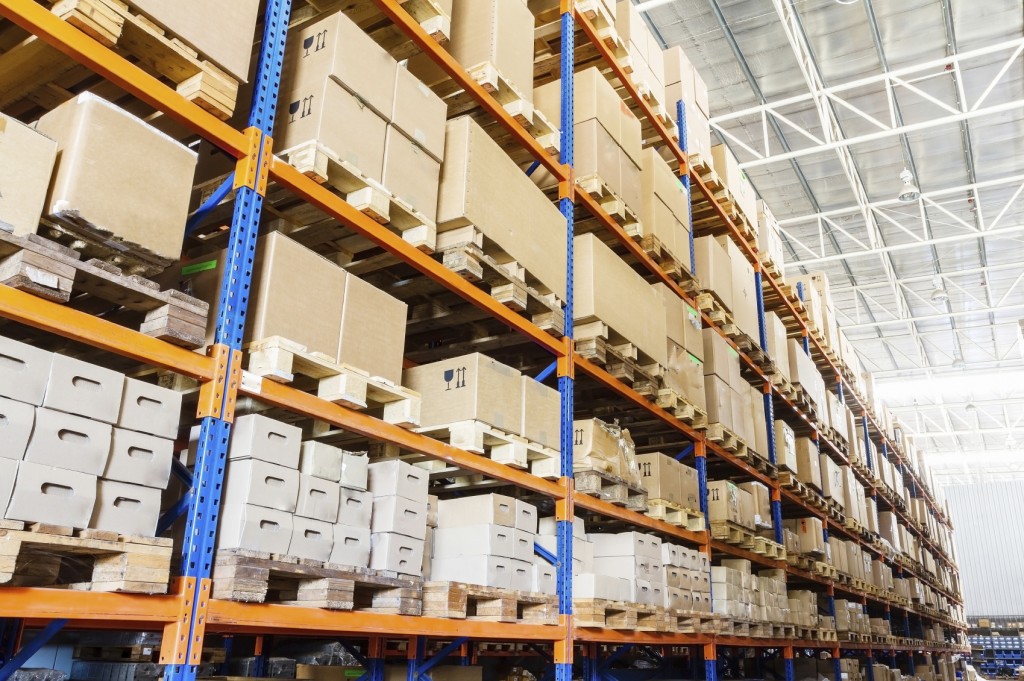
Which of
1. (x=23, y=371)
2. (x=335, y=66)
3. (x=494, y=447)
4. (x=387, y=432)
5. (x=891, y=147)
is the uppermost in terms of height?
(x=891, y=147)

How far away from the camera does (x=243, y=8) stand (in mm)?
3664

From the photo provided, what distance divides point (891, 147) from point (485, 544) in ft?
45.3

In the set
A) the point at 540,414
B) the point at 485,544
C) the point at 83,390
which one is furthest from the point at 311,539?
the point at 540,414

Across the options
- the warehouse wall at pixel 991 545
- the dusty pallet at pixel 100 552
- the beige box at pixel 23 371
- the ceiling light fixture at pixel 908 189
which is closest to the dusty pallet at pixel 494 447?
the dusty pallet at pixel 100 552

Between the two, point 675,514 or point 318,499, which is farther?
point 675,514

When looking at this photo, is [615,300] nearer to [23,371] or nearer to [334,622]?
[334,622]

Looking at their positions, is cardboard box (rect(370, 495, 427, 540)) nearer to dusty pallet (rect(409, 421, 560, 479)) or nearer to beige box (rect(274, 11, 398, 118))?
dusty pallet (rect(409, 421, 560, 479))

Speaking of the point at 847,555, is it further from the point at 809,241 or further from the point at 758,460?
the point at 809,241

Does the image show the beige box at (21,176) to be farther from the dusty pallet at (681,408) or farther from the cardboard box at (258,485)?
the dusty pallet at (681,408)

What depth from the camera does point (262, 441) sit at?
3.38 m

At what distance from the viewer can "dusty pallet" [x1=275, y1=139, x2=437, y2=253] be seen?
3.82 meters

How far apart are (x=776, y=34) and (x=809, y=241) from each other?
7.40 metres

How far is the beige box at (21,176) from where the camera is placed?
277cm

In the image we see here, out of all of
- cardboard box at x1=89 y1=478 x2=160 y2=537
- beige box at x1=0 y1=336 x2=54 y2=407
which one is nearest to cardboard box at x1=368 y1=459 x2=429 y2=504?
cardboard box at x1=89 y1=478 x2=160 y2=537
